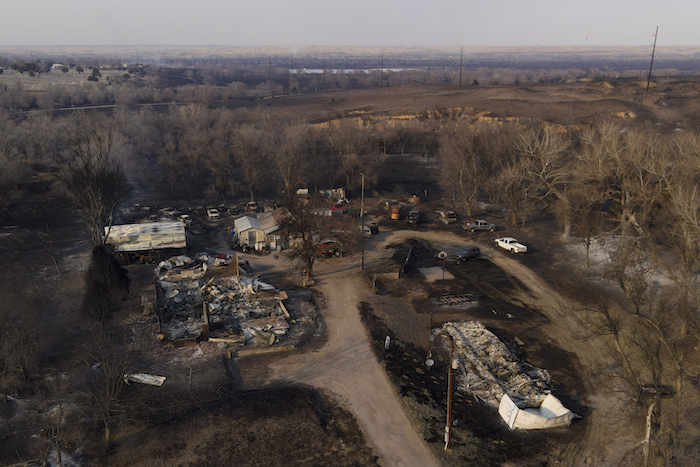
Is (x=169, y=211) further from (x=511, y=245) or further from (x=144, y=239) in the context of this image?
(x=511, y=245)

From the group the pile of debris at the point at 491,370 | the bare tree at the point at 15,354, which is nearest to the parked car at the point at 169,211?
the bare tree at the point at 15,354

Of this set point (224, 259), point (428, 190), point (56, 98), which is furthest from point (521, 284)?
point (56, 98)

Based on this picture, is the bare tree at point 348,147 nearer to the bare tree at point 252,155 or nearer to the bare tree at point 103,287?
the bare tree at point 252,155

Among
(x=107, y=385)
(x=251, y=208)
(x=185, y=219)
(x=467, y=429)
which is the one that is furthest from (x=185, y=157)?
(x=467, y=429)

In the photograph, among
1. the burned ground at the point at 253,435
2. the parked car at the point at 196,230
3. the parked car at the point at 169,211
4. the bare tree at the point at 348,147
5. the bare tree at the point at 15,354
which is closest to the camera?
the burned ground at the point at 253,435

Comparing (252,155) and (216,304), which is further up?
(252,155)
